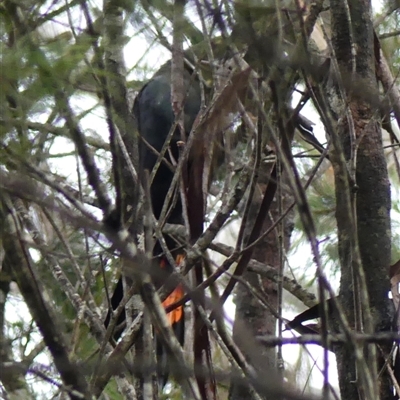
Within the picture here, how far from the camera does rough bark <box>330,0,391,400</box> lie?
4.78 ft

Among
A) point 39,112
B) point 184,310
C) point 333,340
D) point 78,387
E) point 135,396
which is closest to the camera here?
point 78,387

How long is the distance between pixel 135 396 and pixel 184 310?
1.50 ft

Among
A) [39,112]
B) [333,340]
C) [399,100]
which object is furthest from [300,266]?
[39,112]

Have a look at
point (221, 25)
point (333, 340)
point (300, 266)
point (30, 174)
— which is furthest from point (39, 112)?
point (300, 266)

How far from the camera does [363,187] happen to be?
1.55 metres

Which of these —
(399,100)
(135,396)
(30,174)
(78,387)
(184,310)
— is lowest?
(78,387)

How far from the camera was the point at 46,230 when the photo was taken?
2.29 metres

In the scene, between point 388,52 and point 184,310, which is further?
point 388,52

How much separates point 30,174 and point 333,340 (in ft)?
1.77

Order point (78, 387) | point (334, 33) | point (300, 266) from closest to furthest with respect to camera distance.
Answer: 1. point (78, 387)
2. point (334, 33)
3. point (300, 266)

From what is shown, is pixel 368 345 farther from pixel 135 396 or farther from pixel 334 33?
pixel 334 33

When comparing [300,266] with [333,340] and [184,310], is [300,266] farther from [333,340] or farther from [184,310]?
[333,340]

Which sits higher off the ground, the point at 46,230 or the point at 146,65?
the point at 146,65

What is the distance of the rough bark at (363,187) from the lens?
146cm
